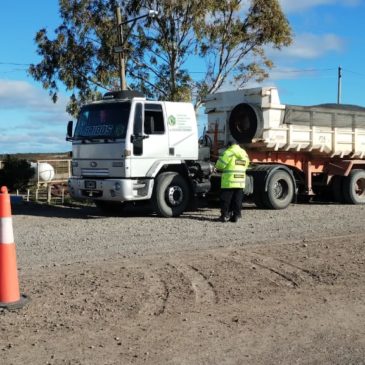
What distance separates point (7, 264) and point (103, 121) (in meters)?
7.43

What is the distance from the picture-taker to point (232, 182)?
12367 mm

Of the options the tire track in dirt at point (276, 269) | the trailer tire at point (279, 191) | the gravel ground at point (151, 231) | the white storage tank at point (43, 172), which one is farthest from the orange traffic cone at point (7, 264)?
the white storage tank at point (43, 172)

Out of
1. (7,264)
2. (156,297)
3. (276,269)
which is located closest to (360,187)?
(276,269)

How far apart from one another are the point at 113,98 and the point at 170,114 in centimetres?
132

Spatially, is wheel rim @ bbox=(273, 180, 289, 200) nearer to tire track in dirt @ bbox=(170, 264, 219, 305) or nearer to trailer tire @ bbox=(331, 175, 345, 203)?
trailer tire @ bbox=(331, 175, 345, 203)

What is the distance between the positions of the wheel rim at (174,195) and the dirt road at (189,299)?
2.58 meters

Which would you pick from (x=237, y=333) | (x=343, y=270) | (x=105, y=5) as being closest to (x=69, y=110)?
(x=105, y=5)

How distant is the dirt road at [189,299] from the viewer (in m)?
4.63

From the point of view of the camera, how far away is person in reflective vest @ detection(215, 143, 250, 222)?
1220 cm

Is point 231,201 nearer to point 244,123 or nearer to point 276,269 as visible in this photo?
point 244,123

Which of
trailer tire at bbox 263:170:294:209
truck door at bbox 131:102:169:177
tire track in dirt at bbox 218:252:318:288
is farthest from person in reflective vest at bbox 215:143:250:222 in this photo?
tire track in dirt at bbox 218:252:318:288

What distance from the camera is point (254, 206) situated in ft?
51.2

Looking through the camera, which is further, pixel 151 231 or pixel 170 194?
pixel 170 194

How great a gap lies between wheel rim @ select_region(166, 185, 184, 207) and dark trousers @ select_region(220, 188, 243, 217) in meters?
1.15
